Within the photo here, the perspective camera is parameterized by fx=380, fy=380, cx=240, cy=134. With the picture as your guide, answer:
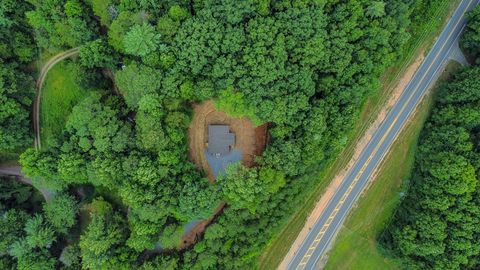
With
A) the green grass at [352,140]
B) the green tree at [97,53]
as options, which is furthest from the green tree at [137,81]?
the green grass at [352,140]

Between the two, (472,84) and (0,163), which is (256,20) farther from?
(0,163)

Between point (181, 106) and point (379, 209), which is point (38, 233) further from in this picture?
point (379, 209)

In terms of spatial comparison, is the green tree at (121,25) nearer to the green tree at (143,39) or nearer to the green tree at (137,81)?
the green tree at (143,39)

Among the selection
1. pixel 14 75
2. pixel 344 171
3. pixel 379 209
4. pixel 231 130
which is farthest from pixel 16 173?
pixel 379 209

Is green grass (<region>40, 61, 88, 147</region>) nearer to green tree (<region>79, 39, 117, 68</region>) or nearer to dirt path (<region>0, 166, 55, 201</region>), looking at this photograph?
dirt path (<region>0, 166, 55, 201</region>)

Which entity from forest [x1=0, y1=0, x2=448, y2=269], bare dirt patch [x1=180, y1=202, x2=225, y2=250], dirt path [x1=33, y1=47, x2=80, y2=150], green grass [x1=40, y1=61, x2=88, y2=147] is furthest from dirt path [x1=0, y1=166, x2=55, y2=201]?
bare dirt patch [x1=180, y1=202, x2=225, y2=250]

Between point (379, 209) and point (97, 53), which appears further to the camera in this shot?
point (379, 209)

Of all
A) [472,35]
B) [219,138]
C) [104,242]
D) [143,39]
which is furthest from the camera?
[472,35]
